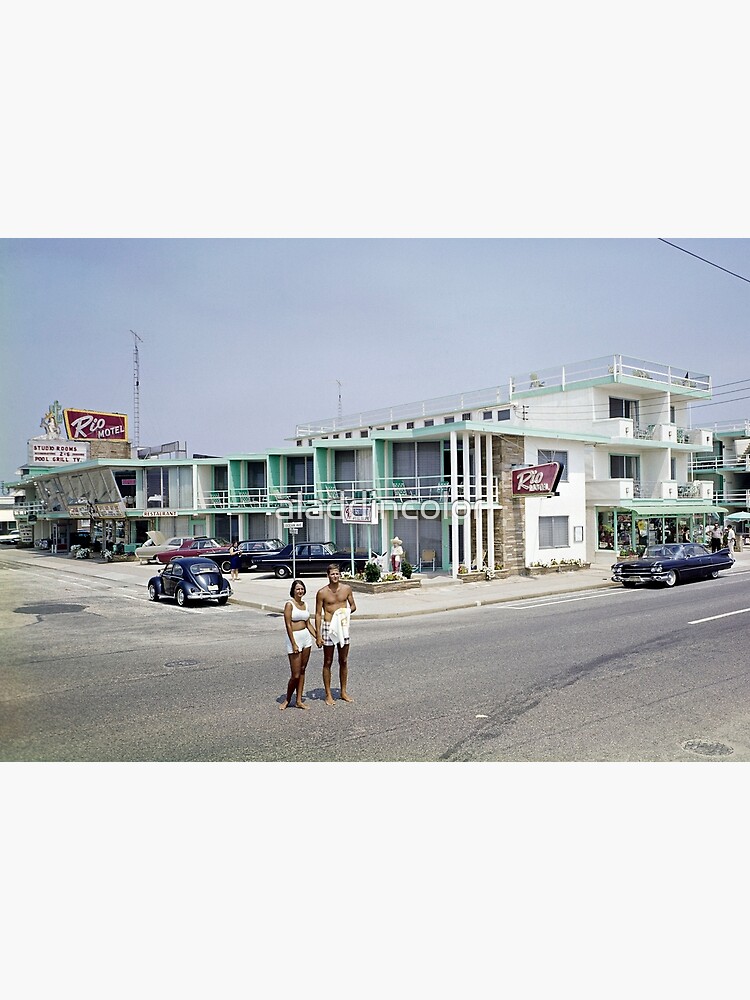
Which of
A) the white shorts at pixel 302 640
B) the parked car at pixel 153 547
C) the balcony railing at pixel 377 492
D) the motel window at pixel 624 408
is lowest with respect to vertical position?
the white shorts at pixel 302 640

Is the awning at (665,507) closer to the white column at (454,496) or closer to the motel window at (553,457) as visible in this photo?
→ the motel window at (553,457)

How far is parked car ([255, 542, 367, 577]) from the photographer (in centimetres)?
2019

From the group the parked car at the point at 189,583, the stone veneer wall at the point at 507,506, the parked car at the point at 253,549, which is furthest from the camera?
the stone veneer wall at the point at 507,506

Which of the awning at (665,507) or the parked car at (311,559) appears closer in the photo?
the parked car at (311,559)

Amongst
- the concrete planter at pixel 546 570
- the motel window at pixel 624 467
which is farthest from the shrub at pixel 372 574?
the motel window at pixel 624 467

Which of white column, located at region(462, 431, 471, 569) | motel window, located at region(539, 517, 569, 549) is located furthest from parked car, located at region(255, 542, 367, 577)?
motel window, located at region(539, 517, 569, 549)

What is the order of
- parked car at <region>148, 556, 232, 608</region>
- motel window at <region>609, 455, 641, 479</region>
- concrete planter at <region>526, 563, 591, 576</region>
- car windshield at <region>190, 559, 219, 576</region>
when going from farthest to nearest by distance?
1. motel window at <region>609, 455, 641, 479</region>
2. concrete planter at <region>526, 563, 591, 576</region>
3. car windshield at <region>190, 559, 219, 576</region>
4. parked car at <region>148, 556, 232, 608</region>

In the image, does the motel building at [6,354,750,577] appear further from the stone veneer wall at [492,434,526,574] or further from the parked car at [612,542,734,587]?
the parked car at [612,542,734,587]

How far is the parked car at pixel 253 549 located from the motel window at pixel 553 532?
9.00 meters

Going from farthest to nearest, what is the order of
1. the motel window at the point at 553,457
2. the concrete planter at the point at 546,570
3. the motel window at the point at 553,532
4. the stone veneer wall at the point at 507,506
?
the motel window at the point at 553,532 → the motel window at the point at 553,457 → the concrete planter at the point at 546,570 → the stone veneer wall at the point at 507,506

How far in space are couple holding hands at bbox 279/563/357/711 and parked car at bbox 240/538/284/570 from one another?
13.3 m

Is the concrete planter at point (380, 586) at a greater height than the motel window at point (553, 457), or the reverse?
the motel window at point (553, 457)

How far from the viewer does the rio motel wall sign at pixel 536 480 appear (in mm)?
20141

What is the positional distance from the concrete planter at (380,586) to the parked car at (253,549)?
4251mm
